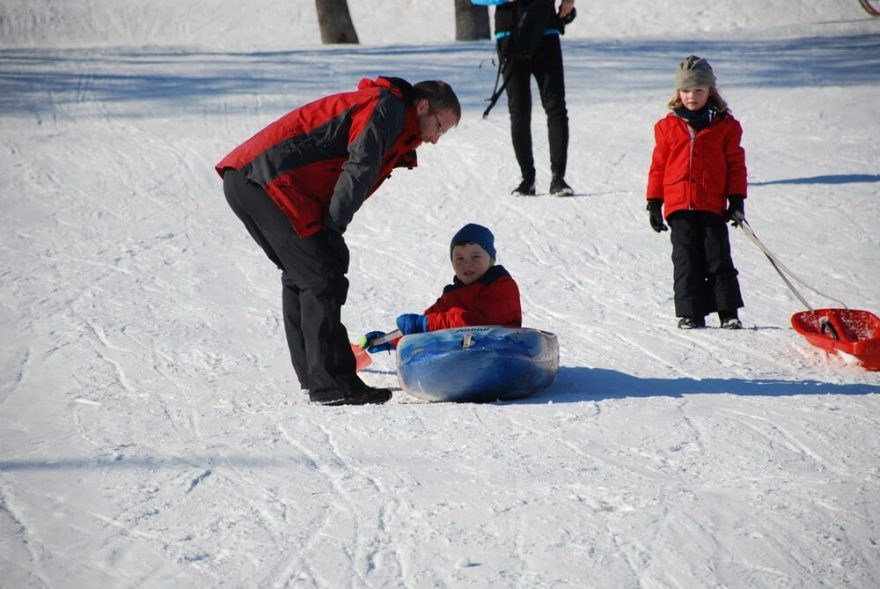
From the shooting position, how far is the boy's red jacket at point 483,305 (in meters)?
4.21

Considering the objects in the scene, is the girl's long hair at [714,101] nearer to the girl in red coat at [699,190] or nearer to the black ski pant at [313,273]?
the girl in red coat at [699,190]

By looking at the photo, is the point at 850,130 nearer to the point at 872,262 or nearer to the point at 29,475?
the point at 872,262

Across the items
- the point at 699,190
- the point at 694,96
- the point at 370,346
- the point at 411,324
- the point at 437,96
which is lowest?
the point at 370,346

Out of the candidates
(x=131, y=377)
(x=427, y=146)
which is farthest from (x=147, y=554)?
(x=427, y=146)

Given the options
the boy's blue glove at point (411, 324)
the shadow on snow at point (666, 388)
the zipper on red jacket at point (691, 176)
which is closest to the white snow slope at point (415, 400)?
the shadow on snow at point (666, 388)

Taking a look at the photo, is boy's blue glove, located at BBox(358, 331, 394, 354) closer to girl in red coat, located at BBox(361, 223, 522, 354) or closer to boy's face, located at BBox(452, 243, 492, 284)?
girl in red coat, located at BBox(361, 223, 522, 354)

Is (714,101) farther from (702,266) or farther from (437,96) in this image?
(437,96)

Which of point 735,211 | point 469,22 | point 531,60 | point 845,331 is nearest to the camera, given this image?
point 845,331

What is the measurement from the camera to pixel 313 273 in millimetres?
3871

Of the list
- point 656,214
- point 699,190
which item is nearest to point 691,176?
point 699,190

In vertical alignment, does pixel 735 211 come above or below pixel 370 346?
above

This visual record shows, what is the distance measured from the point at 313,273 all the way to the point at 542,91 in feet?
13.1

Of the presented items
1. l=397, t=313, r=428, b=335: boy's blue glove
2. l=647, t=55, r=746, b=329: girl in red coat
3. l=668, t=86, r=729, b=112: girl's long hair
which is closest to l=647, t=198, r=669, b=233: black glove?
l=647, t=55, r=746, b=329: girl in red coat

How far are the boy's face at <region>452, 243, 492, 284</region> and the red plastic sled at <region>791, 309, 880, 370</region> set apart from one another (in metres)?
1.63
